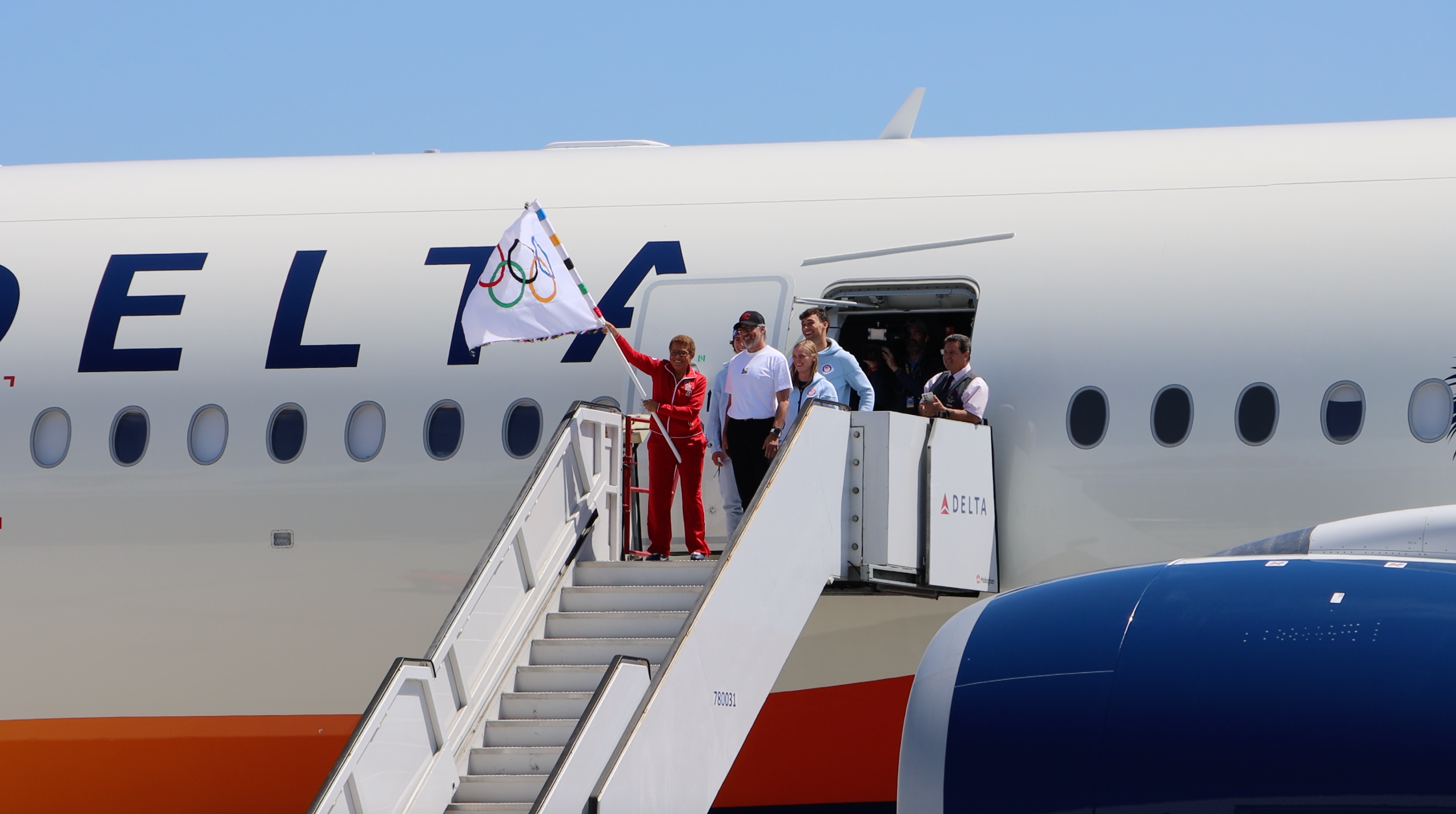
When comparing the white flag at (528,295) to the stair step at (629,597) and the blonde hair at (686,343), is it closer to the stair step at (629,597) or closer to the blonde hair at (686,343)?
the blonde hair at (686,343)

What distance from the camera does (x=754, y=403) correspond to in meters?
10.5

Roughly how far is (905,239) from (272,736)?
5.81 m

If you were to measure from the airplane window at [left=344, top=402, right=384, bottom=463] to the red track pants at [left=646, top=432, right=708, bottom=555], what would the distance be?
224 centimetres

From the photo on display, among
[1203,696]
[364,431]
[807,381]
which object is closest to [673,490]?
[807,381]

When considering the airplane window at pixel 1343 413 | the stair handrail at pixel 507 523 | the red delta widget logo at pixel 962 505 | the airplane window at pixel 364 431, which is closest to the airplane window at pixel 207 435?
the airplane window at pixel 364 431

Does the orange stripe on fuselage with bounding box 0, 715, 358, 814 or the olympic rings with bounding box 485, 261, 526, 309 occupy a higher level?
the olympic rings with bounding box 485, 261, 526, 309

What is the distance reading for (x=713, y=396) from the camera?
35.7 feet

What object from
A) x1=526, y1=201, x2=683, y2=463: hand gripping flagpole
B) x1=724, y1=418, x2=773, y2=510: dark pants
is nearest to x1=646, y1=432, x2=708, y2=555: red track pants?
x1=724, y1=418, x2=773, y2=510: dark pants

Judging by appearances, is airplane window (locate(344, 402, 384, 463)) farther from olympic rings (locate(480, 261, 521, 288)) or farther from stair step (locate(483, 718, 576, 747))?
stair step (locate(483, 718, 576, 747))

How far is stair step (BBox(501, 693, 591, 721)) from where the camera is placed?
30.9ft

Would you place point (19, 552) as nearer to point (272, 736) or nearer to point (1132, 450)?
point (272, 736)

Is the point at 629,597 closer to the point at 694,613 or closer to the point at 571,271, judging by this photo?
the point at 694,613

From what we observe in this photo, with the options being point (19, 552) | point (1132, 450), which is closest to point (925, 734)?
point (1132, 450)

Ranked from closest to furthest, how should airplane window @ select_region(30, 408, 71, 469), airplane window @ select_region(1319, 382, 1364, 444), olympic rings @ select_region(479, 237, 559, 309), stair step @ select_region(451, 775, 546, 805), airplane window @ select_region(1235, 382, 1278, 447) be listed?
stair step @ select_region(451, 775, 546, 805)
airplane window @ select_region(1319, 382, 1364, 444)
airplane window @ select_region(1235, 382, 1278, 447)
olympic rings @ select_region(479, 237, 559, 309)
airplane window @ select_region(30, 408, 71, 469)
